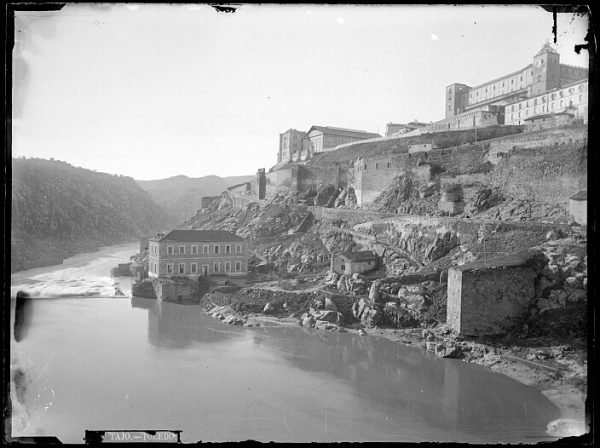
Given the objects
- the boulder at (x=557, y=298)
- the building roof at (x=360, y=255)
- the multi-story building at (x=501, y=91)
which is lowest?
the boulder at (x=557, y=298)

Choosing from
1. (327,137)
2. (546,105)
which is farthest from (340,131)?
(546,105)

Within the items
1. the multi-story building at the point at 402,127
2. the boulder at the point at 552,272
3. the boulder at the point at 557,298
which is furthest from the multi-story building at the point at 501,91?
the boulder at the point at 557,298

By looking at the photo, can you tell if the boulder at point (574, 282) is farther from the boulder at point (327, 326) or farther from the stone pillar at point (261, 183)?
the stone pillar at point (261, 183)

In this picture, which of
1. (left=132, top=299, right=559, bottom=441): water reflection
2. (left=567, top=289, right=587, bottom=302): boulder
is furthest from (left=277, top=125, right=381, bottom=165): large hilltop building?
(left=567, top=289, right=587, bottom=302): boulder

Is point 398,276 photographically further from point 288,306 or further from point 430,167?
point 430,167

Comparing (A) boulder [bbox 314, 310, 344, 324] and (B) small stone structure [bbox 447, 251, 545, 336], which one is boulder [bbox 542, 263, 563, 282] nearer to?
(B) small stone structure [bbox 447, 251, 545, 336]

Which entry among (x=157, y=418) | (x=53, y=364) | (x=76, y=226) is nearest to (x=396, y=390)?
(x=157, y=418)
